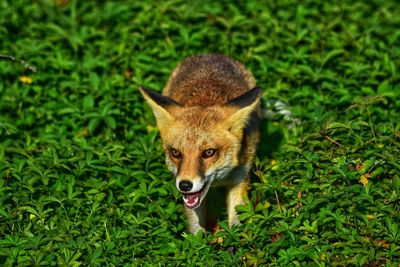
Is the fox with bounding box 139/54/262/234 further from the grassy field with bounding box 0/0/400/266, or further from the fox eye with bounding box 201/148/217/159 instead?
the grassy field with bounding box 0/0/400/266

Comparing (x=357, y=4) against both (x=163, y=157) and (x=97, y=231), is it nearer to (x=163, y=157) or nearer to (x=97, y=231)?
(x=163, y=157)

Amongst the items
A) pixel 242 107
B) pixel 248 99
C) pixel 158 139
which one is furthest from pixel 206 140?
pixel 158 139

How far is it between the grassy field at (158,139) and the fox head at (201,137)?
1.60 ft

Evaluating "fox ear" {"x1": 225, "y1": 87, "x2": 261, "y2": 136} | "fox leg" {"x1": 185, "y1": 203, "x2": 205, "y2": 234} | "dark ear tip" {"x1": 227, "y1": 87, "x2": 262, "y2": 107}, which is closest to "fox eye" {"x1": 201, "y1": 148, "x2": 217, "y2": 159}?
"fox ear" {"x1": 225, "y1": 87, "x2": 261, "y2": 136}

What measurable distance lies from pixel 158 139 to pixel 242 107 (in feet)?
6.42

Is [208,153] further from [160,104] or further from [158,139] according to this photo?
[158,139]

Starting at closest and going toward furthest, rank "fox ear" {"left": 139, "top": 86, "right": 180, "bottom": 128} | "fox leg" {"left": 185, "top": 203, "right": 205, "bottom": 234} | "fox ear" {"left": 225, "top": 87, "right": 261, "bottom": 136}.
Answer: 1. "fox ear" {"left": 225, "top": 87, "right": 261, "bottom": 136}
2. "fox ear" {"left": 139, "top": 86, "right": 180, "bottom": 128}
3. "fox leg" {"left": 185, "top": 203, "right": 205, "bottom": 234}

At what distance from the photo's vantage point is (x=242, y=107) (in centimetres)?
769

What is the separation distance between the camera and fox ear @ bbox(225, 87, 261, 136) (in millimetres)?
7668

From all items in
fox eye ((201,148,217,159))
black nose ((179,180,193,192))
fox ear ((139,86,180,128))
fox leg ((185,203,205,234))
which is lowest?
fox leg ((185,203,205,234))

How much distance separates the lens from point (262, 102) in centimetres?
1005

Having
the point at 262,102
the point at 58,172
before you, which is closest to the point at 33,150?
the point at 58,172

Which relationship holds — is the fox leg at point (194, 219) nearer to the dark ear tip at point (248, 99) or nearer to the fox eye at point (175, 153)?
the fox eye at point (175, 153)

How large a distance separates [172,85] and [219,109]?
6.42ft
